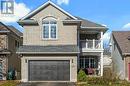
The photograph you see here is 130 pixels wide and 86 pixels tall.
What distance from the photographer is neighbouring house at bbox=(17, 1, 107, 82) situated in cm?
4153

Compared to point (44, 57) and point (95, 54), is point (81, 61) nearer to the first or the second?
point (95, 54)

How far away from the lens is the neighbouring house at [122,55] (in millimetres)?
45375

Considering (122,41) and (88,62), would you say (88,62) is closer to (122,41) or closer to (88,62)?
(88,62)

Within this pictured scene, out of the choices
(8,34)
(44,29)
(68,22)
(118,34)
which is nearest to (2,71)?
(8,34)

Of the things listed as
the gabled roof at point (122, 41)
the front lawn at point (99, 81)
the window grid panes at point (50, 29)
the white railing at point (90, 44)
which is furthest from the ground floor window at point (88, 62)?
the window grid panes at point (50, 29)

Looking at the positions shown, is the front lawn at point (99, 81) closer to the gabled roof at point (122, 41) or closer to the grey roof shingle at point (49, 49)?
the grey roof shingle at point (49, 49)

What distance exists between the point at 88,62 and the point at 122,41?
5.39 metres

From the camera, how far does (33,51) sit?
41312 mm

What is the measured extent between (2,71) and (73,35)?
980 cm

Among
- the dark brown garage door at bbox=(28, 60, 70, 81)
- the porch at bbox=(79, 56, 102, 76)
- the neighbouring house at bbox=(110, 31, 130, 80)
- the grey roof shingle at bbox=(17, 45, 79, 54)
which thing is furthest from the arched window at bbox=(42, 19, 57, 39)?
the neighbouring house at bbox=(110, 31, 130, 80)

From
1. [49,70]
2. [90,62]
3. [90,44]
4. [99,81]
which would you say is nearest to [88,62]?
[90,62]

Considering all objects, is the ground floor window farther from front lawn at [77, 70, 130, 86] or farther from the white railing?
front lawn at [77, 70, 130, 86]

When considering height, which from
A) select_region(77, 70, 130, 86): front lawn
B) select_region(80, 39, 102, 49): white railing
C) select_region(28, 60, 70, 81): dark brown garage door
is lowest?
select_region(77, 70, 130, 86): front lawn

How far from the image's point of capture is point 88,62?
4944cm
